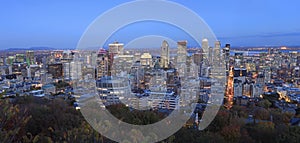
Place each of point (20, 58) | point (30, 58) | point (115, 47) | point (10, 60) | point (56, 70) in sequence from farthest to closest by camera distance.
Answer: point (20, 58) → point (30, 58) → point (10, 60) → point (56, 70) → point (115, 47)

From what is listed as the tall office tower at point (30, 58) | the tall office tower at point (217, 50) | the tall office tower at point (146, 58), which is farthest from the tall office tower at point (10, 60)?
the tall office tower at point (217, 50)

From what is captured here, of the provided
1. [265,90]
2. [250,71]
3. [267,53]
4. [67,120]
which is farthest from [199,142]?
[267,53]

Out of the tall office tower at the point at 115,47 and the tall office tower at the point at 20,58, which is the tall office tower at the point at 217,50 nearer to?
the tall office tower at the point at 115,47

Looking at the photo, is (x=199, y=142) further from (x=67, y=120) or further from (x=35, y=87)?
(x=35, y=87)

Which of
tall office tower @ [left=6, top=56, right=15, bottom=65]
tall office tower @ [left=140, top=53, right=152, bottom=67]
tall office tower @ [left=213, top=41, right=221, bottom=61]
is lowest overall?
tall office tower @ [left=140, top=53, right=152, bottom=67]

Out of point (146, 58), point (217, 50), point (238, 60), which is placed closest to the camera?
point (217, 50)

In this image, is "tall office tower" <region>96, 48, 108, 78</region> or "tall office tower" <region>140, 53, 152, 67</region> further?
"tall office tower" <region>140, 53, 152, 67</region>

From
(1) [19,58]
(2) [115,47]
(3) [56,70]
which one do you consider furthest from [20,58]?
(2) [115,47]

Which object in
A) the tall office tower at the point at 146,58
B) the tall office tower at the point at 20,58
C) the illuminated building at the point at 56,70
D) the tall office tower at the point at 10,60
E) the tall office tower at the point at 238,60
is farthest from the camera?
the tall office tower at the point at 20,58

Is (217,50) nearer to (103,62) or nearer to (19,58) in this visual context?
(103,62)

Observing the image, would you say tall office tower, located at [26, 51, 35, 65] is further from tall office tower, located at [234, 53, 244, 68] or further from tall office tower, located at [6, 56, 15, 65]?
tall office tower, located at [234, 53, 244, 68]

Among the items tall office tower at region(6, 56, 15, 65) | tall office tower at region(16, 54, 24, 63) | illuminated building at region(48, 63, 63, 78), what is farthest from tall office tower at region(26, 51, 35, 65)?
illuminated building at region(48, 63, 63, 78)
